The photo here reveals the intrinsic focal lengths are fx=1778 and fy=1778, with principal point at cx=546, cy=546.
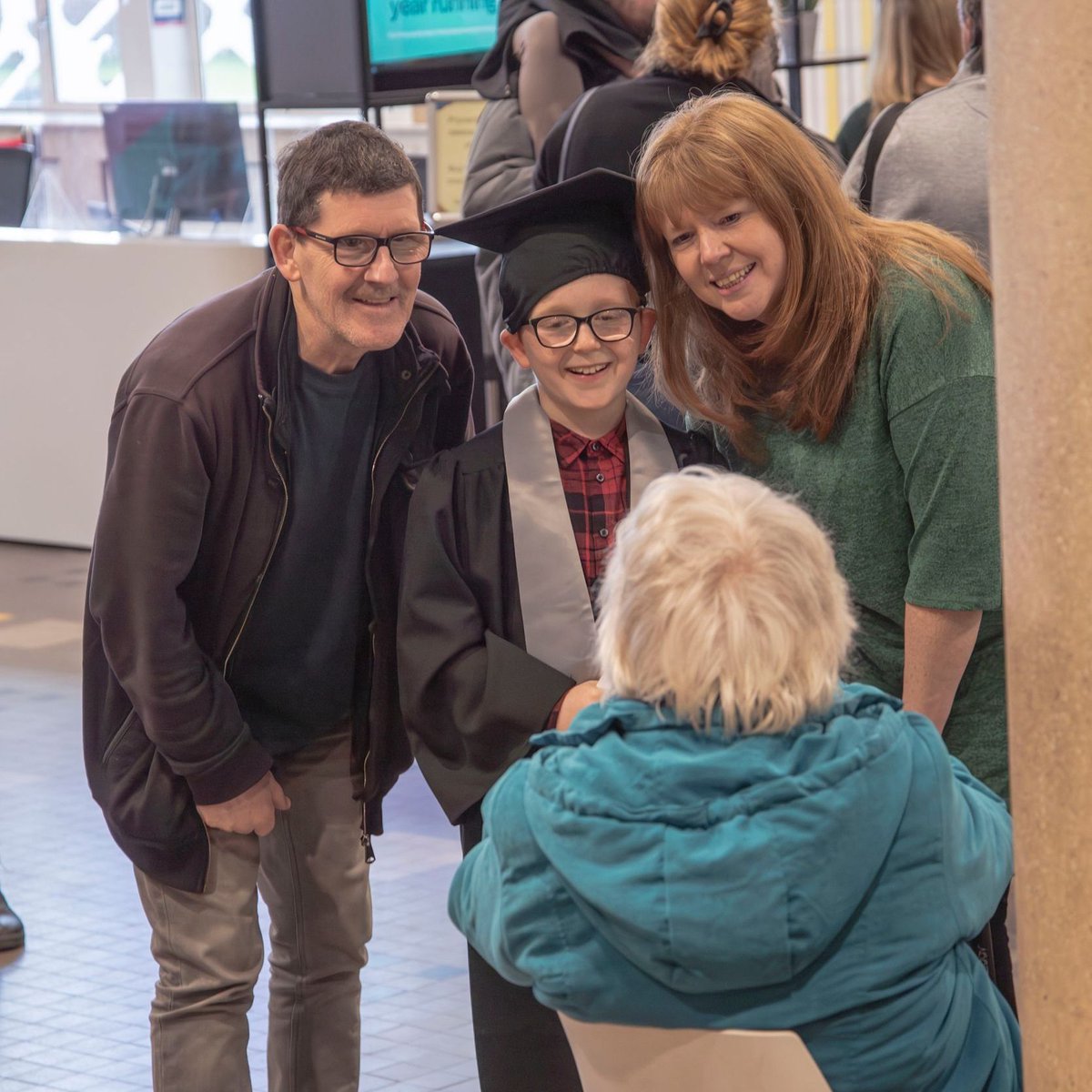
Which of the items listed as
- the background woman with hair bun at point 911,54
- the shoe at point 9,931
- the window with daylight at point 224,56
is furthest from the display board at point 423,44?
the window with daylight at point 224,56

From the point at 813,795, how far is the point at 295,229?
116 centimetres

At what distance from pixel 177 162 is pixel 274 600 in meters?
6.10

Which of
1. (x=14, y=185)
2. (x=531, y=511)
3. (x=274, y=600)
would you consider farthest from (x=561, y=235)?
(x=14, y=185)

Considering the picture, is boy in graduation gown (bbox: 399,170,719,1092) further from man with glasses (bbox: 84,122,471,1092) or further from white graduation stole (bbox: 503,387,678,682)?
man with glasses (bbox: 84,122,471,1092)

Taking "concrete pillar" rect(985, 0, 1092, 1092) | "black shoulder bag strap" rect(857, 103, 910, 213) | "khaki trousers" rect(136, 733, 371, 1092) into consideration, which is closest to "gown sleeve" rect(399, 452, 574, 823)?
"khaki trousers" rect(136, 733, 371, 1092)

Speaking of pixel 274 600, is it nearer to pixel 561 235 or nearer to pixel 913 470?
pixel 561 235

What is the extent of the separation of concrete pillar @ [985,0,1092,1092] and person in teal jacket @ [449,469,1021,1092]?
0.14 metres

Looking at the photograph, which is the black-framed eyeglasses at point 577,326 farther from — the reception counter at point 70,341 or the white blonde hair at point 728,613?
the reception counter at point 70,341

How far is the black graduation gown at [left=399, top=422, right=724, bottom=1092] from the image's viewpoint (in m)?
2.27

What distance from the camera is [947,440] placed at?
2.24m

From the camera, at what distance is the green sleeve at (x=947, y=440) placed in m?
2.24

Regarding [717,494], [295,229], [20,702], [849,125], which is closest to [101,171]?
[20,702]

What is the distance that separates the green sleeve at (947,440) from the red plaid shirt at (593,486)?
1.22 feet

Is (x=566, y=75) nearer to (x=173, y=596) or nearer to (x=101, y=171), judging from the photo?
(x=173, y=596)
